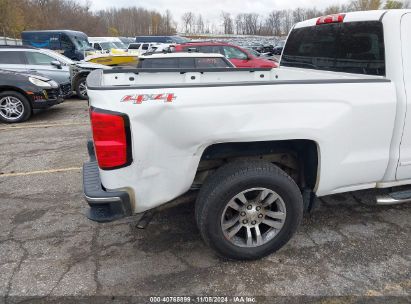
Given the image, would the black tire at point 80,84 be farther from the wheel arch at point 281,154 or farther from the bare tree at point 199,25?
the bare tree at point 199,25

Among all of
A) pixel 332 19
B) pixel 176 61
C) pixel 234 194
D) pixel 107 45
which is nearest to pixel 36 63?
pixel 176 61

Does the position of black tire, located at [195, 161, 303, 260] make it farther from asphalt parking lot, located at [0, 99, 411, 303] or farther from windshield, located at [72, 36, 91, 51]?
windshield, located at [72, 36, 91, 51]

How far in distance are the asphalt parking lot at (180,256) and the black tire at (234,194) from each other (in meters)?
0.25

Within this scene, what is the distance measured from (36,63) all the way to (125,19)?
119073 mm

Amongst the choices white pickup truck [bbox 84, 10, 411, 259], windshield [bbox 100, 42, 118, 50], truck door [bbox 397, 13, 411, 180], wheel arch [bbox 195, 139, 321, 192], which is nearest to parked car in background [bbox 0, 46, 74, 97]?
white pickup truck [bbox 84, 10, 411, 259]

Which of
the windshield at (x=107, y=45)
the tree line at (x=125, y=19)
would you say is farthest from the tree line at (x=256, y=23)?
the windshield at (x=107, y=45)

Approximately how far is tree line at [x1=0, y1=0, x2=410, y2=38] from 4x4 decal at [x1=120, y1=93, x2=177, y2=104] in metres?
13.1

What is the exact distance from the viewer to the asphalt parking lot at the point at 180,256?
254 centimetres

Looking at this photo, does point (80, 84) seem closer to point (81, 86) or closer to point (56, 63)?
point (81, 86)

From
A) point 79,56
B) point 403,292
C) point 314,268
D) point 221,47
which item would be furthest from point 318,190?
point 79,56

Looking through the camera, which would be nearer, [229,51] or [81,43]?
[229,51]

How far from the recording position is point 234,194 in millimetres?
2547

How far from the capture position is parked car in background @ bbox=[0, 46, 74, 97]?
985 centimetres

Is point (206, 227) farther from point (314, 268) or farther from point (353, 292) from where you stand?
point (353, 292)
